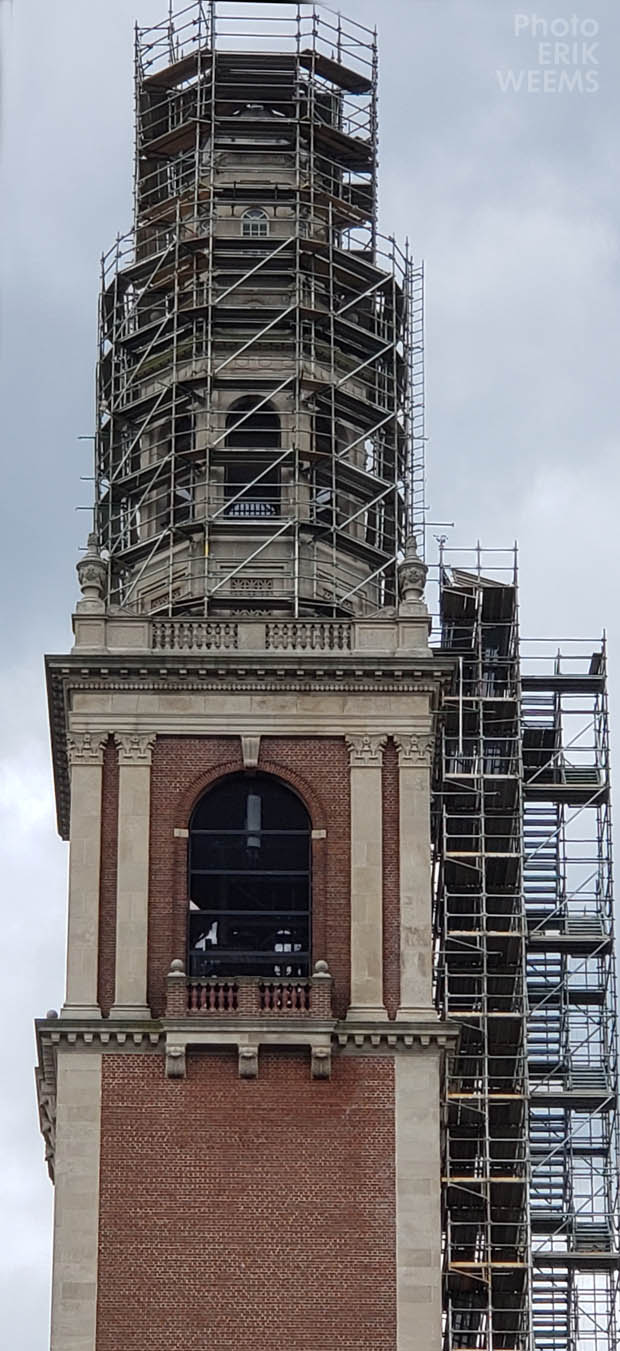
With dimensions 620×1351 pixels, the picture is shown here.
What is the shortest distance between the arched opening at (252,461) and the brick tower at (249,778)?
0.08 metres

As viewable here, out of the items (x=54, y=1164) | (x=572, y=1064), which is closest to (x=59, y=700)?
(x=54, y=1164)

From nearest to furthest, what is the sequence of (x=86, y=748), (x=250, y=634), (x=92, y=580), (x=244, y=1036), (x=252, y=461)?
(x=244, y=1036), (x=86, y=748), (x=250, y=634), (x=92, y=580), (x=252, y=461)

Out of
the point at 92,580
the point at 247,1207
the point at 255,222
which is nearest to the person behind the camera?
the point at 247,1207

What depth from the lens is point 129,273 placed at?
2778 inches

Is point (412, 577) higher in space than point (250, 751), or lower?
higher

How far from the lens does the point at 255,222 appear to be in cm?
7044

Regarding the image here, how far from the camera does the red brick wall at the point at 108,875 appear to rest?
59.5 metres

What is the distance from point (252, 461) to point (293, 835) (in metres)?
9.53

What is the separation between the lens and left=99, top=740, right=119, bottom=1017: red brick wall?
2341 inches

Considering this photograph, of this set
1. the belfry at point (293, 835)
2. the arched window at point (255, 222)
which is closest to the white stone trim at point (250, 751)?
the belfry at point (293, 835)

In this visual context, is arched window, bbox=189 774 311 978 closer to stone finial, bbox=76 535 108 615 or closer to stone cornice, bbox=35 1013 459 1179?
stone cornice, bbox=35 1013 459 1179

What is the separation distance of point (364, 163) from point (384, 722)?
1642 centimetres

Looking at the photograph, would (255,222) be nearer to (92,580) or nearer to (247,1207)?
(92,580)

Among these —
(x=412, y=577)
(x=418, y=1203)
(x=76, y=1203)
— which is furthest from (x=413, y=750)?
(x=76, y=1203)
